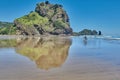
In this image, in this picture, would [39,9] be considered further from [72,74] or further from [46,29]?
[72,74]

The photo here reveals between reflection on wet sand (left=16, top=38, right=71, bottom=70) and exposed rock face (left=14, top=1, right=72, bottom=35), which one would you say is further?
exposed rock face (left=14, top=1, right=72, bottom=35)

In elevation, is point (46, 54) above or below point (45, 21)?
below

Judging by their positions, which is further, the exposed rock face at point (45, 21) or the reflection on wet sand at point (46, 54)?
the exposed rock face at point (45, 21)

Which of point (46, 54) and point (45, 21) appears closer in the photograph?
point (46, 54)

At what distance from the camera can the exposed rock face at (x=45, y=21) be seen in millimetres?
157625

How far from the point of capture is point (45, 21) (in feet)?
541

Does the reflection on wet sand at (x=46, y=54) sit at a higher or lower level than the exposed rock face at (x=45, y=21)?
lower

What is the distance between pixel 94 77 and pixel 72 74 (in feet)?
3.77

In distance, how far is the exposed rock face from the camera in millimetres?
157625

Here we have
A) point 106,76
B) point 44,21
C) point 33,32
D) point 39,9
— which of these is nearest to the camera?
point 106,76

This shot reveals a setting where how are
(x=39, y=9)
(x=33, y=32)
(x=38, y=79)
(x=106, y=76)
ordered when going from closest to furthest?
(x=38, y=79), (x=106, y=76), (x=33, y=32), (x=39, y=9)

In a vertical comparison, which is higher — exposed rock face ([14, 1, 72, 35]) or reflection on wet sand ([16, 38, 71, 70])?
exposed rock face ([14, 1, 72, 35])

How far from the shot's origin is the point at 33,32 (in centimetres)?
15312

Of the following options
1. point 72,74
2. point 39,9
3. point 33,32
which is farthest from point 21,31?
point 72,74
